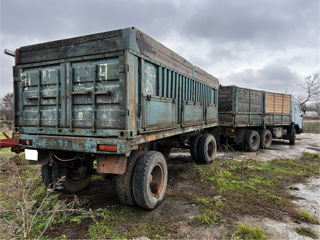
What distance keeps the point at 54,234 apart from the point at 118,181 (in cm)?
107

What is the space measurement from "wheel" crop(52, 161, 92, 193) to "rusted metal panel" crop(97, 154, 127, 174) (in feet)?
2.81

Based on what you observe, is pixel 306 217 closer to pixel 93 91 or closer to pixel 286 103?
pixel 93 91

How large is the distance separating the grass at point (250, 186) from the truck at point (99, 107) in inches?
44.9

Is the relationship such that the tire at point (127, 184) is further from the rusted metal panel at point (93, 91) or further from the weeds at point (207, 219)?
the weeds at point (207, 219)

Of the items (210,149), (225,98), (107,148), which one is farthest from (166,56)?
(225,98)

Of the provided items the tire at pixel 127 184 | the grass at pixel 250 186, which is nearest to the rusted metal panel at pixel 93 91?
the tire at pixel 127 184

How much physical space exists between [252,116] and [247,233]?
25.1ft

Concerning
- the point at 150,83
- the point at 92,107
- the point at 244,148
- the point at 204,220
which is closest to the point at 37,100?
the point at 92,107

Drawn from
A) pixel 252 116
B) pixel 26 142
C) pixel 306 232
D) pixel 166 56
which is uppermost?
pixel 166 56

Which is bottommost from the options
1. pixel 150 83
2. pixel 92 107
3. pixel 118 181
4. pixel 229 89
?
pixel 118 181


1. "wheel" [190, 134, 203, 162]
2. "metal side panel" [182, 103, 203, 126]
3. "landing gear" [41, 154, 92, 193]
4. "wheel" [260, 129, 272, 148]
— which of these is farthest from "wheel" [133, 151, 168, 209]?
"wheel" [260, 129, 272, 148]

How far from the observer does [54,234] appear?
9.03ft

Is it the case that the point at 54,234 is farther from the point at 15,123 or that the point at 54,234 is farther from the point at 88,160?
the point at 15,123

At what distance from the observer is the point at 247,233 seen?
2.78 meters
